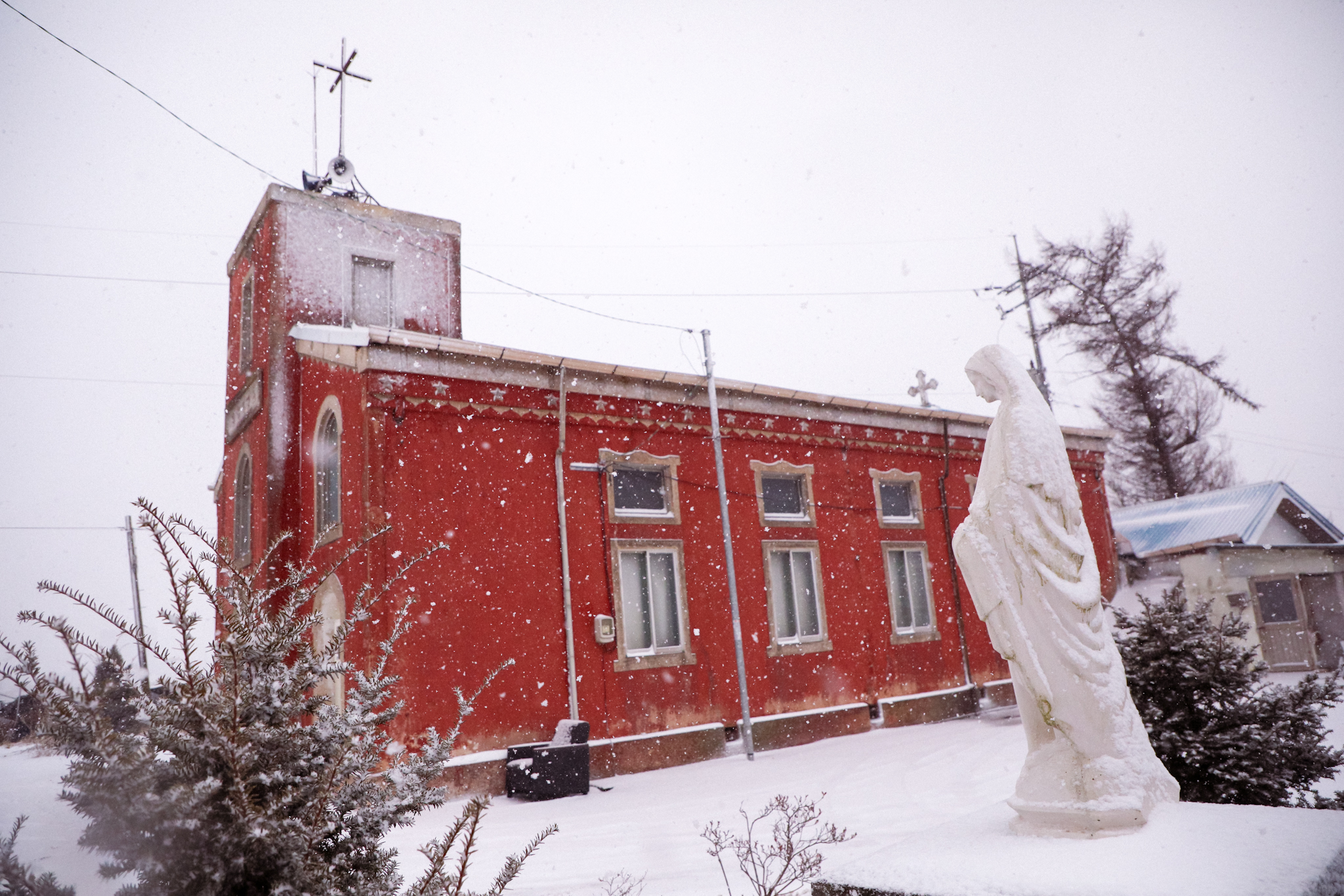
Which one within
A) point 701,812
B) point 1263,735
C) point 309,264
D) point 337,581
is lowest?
point 701,812

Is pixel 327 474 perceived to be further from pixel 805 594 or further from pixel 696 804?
pixel 805 594

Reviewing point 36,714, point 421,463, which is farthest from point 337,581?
point 36,714

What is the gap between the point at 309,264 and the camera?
50.6ft

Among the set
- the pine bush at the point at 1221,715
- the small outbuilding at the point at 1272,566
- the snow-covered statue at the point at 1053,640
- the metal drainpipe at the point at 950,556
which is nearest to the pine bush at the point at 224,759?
the snow-covered statue at the point at 1053,640

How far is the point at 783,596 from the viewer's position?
609 inches

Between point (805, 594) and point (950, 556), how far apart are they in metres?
4.39

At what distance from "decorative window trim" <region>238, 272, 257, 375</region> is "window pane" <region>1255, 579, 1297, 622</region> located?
23044 millimetres

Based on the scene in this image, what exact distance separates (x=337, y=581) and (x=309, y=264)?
6.55 meters

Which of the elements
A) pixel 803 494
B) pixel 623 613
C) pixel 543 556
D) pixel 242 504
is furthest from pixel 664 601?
pixel 242 504

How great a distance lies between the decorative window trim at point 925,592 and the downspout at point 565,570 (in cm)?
732

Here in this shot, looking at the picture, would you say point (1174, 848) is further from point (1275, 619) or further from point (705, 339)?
point (1275, 619)

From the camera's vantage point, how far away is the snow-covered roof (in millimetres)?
19125

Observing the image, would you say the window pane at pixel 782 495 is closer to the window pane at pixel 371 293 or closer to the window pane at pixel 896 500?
the window pane at pixel 896 500

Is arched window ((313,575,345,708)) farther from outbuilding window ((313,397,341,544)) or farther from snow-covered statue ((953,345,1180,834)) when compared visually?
snow-covered statue ((953,345,1180,834))
